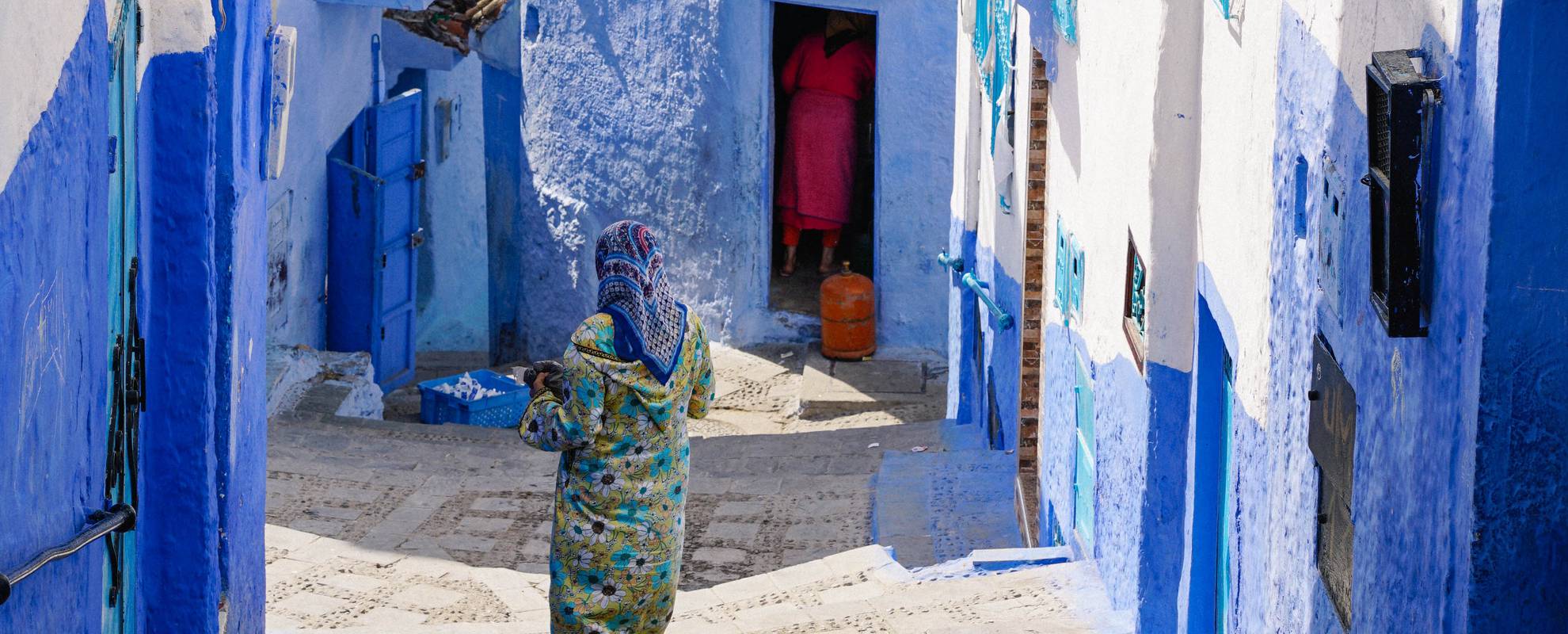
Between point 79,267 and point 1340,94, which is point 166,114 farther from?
point 1340,94

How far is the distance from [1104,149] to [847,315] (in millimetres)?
6568

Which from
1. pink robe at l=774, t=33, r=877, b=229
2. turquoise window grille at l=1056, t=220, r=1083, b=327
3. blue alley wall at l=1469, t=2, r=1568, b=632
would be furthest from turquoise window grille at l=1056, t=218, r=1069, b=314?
pink robe at l=774, t=33, r=877, b=229

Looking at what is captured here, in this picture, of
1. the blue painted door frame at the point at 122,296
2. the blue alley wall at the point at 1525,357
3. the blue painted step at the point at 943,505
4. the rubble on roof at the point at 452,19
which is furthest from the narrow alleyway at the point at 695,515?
the blue alley wall at the point at 1525,357

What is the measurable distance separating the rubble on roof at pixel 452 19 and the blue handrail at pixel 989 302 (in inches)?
203

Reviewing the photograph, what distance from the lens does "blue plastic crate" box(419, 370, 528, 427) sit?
11.3 metres

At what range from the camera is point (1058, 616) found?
5.41 m

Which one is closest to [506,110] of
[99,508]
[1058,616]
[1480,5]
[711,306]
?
[711,306]

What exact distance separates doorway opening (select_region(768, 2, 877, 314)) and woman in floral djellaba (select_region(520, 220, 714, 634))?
7.87m

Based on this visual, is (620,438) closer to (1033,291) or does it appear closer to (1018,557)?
(1018,557)

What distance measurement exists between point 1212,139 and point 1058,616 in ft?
5.44

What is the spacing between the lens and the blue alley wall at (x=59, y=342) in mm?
2990

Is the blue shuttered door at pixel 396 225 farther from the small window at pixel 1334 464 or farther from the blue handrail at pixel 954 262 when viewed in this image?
the small window at pixel 1334 464

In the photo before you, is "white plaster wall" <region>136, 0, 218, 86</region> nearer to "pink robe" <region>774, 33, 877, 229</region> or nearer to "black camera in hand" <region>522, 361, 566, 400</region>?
"black camera in hand" <region>522, 361, 566, 400</region>

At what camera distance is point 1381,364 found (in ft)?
8.84
